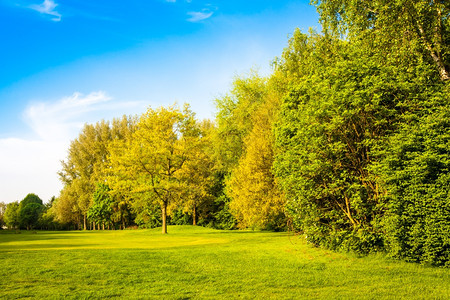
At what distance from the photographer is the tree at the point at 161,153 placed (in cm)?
2983

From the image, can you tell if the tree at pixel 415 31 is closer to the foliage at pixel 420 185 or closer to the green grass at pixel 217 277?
the foliage at pixel 420 185

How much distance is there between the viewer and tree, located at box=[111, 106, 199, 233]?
2983 centimetres

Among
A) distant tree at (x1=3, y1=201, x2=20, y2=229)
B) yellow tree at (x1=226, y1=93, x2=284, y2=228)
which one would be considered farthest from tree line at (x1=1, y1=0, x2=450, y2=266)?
distant tree at (x1=3, y1=201, x2=20, y2=229)

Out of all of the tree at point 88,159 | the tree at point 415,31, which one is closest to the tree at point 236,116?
the tree at point 88,159

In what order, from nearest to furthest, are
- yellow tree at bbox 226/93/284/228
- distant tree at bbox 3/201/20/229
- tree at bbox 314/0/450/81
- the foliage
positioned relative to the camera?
the foliage
tree at bbox 314/0/450/81
yellow tree at bbox 226/93/284/228
distant tree at bbox 3/201/20/229

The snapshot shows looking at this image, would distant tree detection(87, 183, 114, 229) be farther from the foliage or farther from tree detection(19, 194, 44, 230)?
the foliage

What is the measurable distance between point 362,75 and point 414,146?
4.14 metres

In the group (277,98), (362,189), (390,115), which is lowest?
(362,189)

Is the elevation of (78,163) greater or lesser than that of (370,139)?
greater

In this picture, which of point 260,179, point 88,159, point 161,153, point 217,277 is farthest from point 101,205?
point 217,277

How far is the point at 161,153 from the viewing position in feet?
99.6

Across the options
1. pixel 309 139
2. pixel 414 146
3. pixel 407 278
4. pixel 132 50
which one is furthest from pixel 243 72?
pixel 407 278

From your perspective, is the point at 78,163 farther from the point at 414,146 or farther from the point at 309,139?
the point at 414,146

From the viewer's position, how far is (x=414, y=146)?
11.6m
